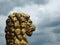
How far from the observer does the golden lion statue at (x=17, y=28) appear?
25.3m

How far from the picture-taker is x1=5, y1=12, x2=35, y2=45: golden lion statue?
25328 mm

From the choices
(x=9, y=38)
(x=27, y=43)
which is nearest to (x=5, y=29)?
(x=9, y=38)

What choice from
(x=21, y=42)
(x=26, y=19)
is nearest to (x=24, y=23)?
(x=26, y=19)

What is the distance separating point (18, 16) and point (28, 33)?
2.30m

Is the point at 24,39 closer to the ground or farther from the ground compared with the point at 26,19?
closer to the ground

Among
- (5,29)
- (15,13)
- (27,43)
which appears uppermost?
(15,13)

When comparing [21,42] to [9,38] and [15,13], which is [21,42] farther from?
[15,13]

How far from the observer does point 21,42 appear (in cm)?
2561

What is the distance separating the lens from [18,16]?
84.1 feet

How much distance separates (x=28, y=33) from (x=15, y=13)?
2736mm

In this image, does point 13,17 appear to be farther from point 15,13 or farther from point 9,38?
point 9,38

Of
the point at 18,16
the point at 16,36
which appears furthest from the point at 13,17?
the point at 16,36

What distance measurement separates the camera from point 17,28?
2550cm

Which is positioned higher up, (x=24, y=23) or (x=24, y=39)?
(x=24, y=23)
